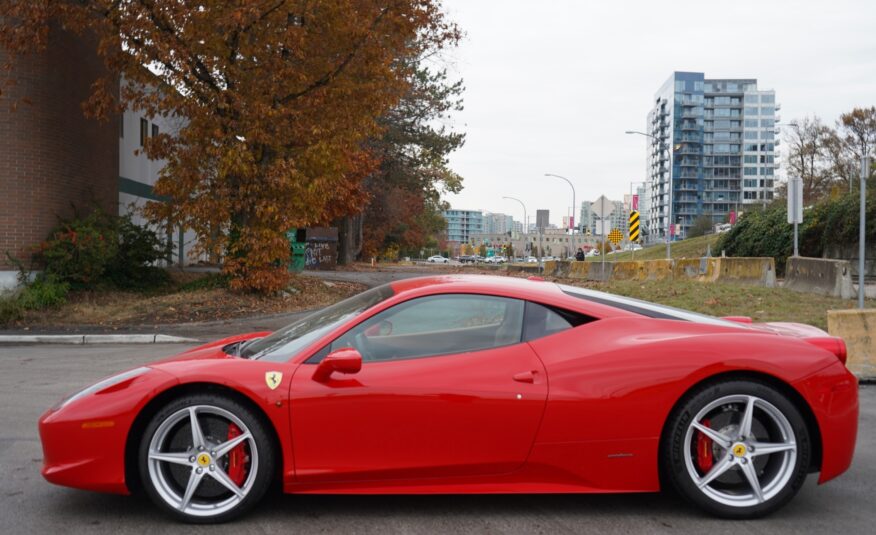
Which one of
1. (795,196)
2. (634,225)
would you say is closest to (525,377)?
(795,196)

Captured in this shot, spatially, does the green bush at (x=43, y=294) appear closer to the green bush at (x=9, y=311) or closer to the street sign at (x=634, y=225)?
the green bush at (x=9, y=311)

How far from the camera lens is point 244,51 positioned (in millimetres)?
15180

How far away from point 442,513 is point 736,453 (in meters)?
1.56

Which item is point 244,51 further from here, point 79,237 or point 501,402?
point 501,402

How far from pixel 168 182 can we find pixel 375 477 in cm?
1326

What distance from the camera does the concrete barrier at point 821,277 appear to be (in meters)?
15.6

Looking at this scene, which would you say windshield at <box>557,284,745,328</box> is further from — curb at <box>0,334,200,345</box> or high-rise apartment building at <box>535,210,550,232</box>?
high-rise apartment building at <box>535,210,550,232</box>

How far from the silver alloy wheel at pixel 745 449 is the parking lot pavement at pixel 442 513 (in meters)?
0.15

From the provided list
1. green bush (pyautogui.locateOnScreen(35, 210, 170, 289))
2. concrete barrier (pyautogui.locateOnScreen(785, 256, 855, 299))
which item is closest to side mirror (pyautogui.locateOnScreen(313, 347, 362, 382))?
green bush (pyautogui.locateOnScreen(35, 210, 170, 289))

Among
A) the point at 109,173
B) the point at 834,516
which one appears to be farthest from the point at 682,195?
the point at 834,516

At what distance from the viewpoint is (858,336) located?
27.9ft

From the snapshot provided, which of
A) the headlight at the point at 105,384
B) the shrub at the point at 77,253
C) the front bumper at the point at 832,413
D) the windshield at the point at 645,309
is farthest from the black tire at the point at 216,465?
the shrub at the point at 77,253

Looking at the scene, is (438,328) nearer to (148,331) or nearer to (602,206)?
(148,331)

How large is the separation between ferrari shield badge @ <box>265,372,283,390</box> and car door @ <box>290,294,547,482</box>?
3.0 inches
